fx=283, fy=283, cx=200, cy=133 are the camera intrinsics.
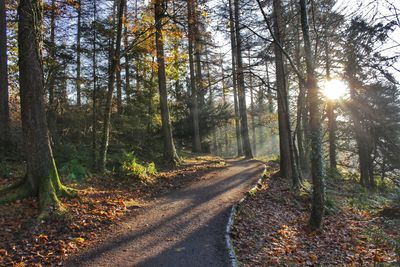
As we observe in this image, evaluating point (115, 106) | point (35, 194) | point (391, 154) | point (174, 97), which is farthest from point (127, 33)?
point (391, 154)

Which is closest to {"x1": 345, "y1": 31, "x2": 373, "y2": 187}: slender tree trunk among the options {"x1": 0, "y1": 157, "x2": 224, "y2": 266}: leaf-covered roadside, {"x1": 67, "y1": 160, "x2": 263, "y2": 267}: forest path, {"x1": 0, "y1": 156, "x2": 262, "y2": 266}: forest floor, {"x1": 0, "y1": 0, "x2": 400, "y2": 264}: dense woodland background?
{"x1": 0, "y1": 0, "x2": 400, "y2": 264}: dense woodland background

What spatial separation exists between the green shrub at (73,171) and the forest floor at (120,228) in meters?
0.35

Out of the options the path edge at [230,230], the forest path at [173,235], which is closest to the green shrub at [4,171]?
the forest path at [173,235]

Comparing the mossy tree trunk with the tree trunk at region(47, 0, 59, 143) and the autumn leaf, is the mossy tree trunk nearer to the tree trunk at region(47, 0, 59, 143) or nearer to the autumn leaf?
the autumn leaf

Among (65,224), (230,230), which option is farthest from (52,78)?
(230,230)

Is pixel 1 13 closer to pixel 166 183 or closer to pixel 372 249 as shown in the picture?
pixel 166 183

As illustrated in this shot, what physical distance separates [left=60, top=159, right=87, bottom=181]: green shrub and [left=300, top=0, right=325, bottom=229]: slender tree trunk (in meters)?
6.92

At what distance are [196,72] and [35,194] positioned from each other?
1801 cm

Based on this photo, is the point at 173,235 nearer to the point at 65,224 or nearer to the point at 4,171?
the point at 65,224

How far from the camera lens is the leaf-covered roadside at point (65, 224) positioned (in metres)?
4.67

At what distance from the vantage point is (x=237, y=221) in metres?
6.62

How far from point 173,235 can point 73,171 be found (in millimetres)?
5073

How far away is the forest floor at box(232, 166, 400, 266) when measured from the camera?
211 inches

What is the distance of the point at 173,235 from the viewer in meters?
5.65
